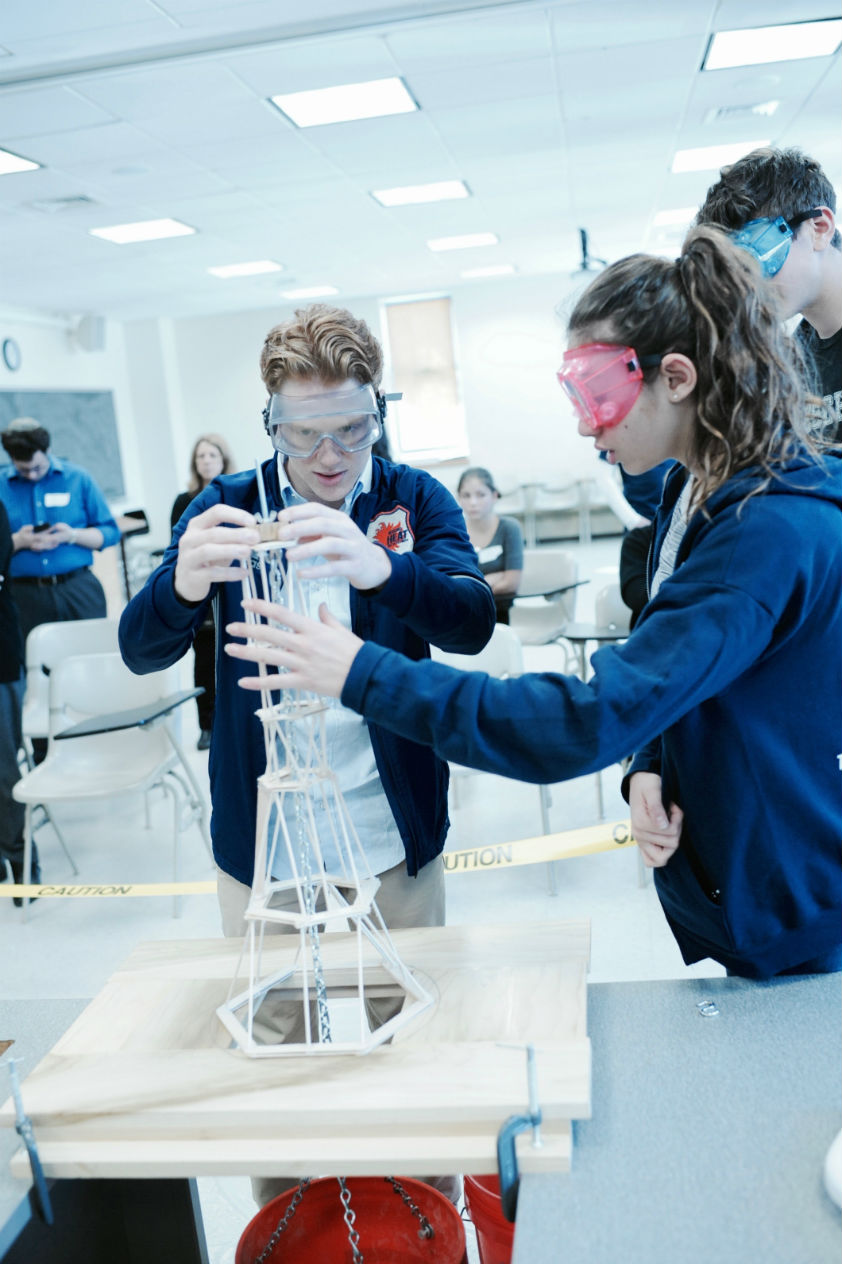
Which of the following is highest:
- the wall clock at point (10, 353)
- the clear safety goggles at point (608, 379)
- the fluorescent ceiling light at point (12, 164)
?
the fluorescent ceiling light at point (12, 164)

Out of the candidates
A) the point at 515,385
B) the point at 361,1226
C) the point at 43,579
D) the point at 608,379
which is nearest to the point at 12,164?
the point at 43,579

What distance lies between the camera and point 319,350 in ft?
4.42

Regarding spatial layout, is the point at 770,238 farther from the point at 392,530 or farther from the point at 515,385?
the point at 515,385

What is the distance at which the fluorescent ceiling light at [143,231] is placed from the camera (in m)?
7.25

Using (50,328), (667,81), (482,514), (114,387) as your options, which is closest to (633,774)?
(482,514)

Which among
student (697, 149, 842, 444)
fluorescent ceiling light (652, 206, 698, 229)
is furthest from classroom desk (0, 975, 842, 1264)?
fluorescent ceiling light (652, 206, 698, 229)

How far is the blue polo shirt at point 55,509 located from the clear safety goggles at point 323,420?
141 inches

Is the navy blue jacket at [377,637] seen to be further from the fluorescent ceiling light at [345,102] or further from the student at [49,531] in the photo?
the fluorescent ceiling light at [345,102]

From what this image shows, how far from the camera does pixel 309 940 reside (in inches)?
53.6

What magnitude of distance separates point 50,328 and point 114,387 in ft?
4.79

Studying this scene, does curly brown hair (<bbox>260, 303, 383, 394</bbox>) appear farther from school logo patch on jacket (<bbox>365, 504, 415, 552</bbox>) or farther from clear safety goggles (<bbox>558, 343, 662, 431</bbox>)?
clear safety goggles (<bbox>558, 343, 662, 431</bbox>)

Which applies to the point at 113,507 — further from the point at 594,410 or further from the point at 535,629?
the point at 594,410

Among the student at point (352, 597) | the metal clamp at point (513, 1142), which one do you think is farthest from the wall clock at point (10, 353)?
the metal clamp at point (513, 1142)

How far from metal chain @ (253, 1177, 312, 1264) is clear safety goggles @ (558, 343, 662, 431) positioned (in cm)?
107
